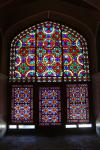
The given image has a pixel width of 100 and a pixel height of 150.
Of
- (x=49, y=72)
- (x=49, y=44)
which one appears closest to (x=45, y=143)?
(x=49, y=72)

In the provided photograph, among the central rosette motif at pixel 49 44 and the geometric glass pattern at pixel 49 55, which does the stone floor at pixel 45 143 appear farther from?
the central rosette motif at pixel 49 44

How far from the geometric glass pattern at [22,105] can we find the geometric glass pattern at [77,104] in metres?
1.05

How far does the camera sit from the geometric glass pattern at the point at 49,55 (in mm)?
5797

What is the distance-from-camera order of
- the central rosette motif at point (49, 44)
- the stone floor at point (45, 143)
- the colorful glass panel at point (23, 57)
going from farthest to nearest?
the central rosette motif at point (49, 44) < the colorful glass panel at point (23, 57) < the stone floor at point (45, 143)

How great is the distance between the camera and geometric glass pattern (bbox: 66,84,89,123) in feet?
18.5

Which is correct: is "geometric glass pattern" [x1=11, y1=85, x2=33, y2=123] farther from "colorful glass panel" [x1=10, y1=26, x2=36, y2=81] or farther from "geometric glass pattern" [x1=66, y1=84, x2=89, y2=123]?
"geometric glass pattern" [x1=66, y1=84, x2=89, y2=123]

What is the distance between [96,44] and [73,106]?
1.79m

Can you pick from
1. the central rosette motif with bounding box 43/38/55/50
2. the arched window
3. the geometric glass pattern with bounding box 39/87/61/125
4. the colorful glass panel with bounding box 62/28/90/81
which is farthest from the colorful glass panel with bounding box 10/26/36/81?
the colorful glass panel with bounding box 62/28/90/81

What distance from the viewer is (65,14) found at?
555 centimetres

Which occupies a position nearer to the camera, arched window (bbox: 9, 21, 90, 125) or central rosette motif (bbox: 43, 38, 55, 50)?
arched window (bbox: 9, 21, 90, 125)

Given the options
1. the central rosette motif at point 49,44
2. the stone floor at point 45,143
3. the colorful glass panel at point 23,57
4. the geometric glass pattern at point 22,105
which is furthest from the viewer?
the central rosette motif at point 49,44

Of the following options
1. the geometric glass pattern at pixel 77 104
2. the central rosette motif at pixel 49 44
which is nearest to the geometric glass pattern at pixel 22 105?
the geometric glass pattern at pixel 77 104

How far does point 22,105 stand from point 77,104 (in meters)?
1.50

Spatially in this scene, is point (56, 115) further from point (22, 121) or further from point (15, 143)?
point (15, 143)
